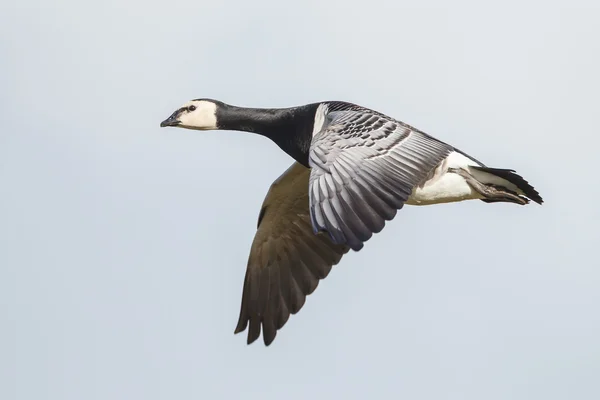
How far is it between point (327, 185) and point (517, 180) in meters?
2.92

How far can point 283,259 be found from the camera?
45.7 feet

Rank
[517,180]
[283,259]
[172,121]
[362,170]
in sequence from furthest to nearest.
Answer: [283,259] < [172,121] < [517,180] < [362,170]

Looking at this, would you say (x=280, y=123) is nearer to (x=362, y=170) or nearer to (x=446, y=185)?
(x=446, y=185)

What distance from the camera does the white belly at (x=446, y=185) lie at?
1223 cm

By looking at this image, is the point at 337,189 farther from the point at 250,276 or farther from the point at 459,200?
the point at 250,276

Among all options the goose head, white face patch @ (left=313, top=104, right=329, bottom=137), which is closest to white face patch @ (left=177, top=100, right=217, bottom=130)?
the goose head

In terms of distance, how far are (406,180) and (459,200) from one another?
7.42 ft

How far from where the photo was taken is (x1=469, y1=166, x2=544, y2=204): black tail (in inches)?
477

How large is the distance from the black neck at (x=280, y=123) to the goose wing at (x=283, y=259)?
699mm

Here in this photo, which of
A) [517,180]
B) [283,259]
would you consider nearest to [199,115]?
[283,259]

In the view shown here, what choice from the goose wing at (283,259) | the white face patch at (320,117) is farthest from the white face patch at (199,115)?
the white face patch at (320,117)

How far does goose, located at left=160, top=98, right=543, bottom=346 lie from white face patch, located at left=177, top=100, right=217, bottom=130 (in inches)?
0.5

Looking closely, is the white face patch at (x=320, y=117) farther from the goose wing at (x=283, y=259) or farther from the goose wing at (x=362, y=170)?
the goose wing at (x=283, y=259)

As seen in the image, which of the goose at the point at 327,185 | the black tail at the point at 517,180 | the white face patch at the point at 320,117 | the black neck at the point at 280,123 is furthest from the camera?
the black neck at the point at 280,123
